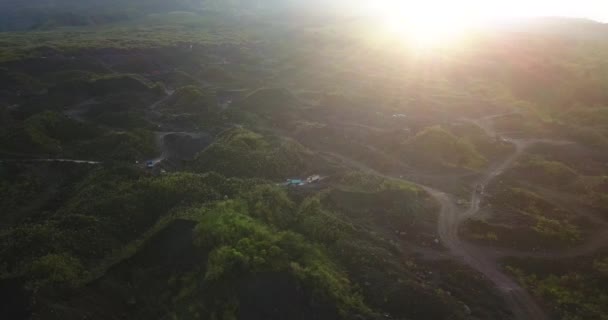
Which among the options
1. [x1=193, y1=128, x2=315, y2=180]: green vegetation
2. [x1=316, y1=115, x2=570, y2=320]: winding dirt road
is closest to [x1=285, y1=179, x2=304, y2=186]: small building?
[x1=193, y1=128, x2=315, y2=180]: green vegetation

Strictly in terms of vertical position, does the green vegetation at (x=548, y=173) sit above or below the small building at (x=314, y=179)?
above

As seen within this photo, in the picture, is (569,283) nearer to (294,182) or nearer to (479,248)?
(479,248)

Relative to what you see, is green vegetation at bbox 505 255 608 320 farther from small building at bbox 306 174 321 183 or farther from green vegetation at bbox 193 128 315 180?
green vegetation at bbox 193 128 315 180

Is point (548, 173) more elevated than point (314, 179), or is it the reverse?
point (548, 173)

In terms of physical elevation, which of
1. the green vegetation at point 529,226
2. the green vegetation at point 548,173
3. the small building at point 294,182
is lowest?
the small building at point 294,182

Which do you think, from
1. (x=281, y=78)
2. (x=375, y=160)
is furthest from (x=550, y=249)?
(x=281, y=78)

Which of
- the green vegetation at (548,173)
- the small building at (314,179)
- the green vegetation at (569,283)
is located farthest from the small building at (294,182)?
the green vegetation at (548,173)

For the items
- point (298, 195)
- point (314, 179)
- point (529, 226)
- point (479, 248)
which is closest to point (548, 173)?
point (529, 226)

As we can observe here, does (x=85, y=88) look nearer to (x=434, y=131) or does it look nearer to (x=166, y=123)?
(x=166, y=123)

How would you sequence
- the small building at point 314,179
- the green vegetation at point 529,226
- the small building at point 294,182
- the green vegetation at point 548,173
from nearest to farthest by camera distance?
the green vegetation at point 529,226 → the small building at point 294,182 → the small building at point 314,179 → the green vegetation at point 548,173

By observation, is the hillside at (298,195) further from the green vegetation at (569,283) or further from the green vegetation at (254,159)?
the green vegetation at (254,159)

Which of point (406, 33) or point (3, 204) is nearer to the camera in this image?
point (3, 204)
